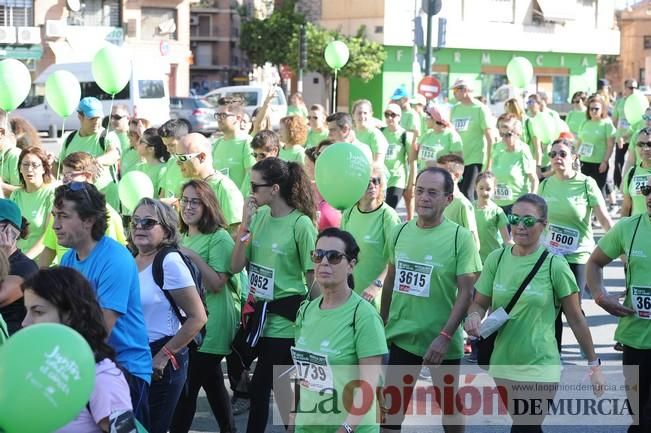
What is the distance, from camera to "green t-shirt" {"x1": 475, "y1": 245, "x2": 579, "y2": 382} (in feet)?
17.5

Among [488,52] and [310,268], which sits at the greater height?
[488,52]

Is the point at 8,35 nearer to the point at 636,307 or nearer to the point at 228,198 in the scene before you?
the point at 228,198

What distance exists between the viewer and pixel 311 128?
1291 cm

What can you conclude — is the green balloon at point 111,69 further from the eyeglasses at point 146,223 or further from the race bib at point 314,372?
the race bib at point 314,372

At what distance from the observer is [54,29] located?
4356 centimetres

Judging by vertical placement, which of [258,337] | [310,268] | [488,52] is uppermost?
[488,52]

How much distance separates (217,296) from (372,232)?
3.40 ft

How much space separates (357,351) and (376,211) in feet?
7.00

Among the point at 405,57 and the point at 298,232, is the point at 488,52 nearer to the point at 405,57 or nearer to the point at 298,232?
the point at 405,57

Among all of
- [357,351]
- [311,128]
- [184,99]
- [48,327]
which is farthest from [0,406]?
[184,99]

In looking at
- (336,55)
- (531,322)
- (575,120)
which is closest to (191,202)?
(531,322)

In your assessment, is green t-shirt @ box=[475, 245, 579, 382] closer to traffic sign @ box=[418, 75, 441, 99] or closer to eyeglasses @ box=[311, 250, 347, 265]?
eyeglasses @ box=[311, 250, 347, 265]

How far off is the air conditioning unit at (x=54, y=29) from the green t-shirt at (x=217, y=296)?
3945 centimetres

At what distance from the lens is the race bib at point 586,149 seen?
46.1 feet
